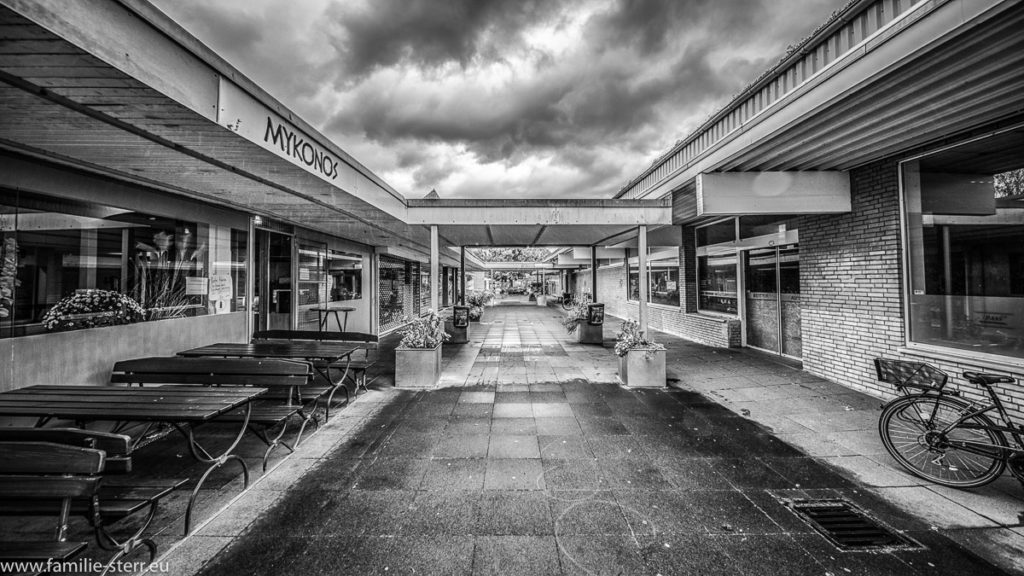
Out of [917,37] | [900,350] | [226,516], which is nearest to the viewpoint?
[226,516]

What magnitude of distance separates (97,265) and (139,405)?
9.12 ft

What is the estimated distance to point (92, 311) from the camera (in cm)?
406

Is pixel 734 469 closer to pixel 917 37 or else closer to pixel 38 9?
pixel 917 37

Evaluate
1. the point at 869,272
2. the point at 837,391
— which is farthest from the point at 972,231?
the point at 837,391

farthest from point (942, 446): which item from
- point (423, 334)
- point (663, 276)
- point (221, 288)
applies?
point (663, 276)

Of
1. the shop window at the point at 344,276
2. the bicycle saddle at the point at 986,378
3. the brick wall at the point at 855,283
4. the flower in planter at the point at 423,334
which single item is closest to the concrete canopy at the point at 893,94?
the brick wall at the point at 855,283

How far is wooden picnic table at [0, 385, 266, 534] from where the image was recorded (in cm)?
254

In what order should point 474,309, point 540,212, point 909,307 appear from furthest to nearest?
point 474,309 < point 540,212 < point 909,307

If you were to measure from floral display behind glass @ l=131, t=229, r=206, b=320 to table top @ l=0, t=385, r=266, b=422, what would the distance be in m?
1.85

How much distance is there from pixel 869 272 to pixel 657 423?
430 centimetres

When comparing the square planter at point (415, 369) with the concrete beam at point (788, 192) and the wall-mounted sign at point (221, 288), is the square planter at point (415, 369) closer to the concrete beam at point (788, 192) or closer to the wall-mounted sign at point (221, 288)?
the wall-mounted sign at point (221, 288)

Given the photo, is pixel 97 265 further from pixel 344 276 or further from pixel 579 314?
pixel 579 314

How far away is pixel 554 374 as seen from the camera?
649cm

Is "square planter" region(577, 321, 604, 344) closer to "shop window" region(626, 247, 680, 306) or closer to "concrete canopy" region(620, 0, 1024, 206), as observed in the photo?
"shop window" region(626, 247, 680, 306)
